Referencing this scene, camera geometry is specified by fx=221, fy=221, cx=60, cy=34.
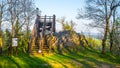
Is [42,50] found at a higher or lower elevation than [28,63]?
higher

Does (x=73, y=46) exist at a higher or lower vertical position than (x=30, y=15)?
lower

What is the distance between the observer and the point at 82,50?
2856cm

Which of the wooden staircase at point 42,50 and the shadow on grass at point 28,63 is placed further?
the wooden staircase at point 42,50

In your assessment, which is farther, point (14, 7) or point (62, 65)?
point (14, 7)

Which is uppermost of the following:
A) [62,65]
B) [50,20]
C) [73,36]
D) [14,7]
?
[14,7]

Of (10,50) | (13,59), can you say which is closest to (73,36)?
(10,50)

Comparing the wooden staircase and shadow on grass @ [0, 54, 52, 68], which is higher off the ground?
the wooden staircase

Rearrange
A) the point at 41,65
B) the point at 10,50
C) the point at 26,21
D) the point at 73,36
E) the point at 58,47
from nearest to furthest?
1. the point at 41,65
2. the point at 10,50
3. the point at 58,47
4. the point at 73,36
5. the point at 26,21

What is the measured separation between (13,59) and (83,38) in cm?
1432

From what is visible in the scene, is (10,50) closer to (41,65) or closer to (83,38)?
(41,65)

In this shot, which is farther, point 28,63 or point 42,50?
point 42,50

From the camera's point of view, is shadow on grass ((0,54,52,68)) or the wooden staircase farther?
the wooden staircase

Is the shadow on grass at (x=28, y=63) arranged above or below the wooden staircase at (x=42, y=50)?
below

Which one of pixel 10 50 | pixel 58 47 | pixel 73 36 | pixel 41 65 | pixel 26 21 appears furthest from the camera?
pixel 26 21
